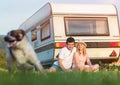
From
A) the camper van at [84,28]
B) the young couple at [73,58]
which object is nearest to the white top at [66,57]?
the young couple at [73,58]

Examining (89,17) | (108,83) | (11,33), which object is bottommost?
(108,83)

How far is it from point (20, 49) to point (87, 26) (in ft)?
23.5

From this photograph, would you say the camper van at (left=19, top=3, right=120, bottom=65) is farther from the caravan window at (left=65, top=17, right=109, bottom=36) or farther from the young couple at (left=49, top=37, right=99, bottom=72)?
the young couple at (left=49, top=37, right=99, bottom=72)

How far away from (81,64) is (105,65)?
4477mm

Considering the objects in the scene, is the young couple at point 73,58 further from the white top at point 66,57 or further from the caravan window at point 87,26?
the caravan window at point 87,26

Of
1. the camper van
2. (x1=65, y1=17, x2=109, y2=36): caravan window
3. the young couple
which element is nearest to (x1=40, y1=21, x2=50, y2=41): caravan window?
the camper van

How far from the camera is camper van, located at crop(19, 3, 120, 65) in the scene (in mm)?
13438

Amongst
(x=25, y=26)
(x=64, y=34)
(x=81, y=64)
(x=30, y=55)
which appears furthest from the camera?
(x=25, y=26)

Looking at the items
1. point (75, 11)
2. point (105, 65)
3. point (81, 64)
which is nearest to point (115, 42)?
point (105, 65)

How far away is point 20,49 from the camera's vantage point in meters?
7.00

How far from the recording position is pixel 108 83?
2.82 metres

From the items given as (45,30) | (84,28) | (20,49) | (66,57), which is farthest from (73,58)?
(45,30)

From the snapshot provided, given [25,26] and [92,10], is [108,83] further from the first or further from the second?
[25,26]

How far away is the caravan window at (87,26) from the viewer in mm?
13672
